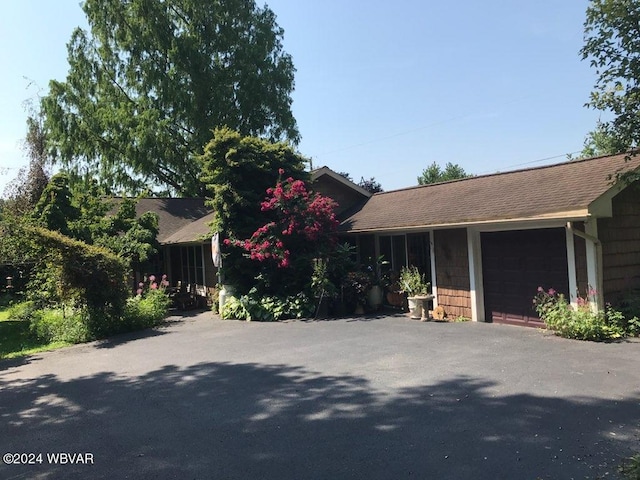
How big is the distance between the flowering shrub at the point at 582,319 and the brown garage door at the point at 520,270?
537 mm

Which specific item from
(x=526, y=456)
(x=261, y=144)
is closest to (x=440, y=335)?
(x=526, y=456)

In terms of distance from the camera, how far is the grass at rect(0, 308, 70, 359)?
1166 centimetres

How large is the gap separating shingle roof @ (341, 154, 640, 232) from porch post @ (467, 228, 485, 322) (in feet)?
2.20

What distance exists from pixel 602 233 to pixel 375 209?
7.99m

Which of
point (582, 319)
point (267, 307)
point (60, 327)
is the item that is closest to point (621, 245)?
point (582, 319)

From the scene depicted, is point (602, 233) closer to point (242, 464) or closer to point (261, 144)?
point (242, 464)

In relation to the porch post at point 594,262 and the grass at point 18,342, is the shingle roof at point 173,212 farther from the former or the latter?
the porch post at point 594,262

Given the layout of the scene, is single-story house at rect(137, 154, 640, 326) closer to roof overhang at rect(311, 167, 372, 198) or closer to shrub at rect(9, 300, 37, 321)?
roof overhang at rect(311, 167, 372, 198)

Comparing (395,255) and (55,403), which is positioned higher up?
(395,255)

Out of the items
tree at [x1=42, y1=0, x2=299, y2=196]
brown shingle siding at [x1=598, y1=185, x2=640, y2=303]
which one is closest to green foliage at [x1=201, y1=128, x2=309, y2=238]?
brown shingle siding at [x1=598, y1=185, x2=640, y2=303]

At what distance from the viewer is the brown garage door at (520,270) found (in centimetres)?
992

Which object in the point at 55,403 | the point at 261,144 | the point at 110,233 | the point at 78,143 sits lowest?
the point at 55,403

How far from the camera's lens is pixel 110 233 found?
18109 mm

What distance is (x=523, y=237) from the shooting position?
34.7 ft
